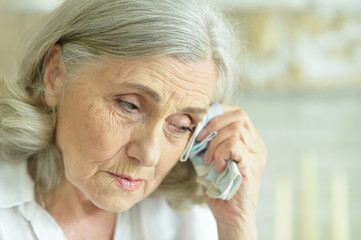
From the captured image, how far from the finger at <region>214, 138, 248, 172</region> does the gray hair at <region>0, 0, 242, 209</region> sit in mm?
169

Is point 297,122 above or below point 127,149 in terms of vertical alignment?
above

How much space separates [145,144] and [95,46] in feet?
0.92

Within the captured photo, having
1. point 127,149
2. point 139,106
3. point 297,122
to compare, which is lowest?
point 127,149

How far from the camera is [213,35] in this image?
48.0 inches

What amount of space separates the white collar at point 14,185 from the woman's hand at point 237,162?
53cm

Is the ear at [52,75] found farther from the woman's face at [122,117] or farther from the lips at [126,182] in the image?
the lips at [126,182]

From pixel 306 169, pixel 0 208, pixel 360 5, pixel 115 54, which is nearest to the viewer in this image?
pixel 115 54

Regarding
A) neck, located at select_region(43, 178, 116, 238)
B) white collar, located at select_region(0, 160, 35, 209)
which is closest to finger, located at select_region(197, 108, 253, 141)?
neck, located at select_region(43, 178, 116, 238)

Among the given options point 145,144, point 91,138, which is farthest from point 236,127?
point 91,138

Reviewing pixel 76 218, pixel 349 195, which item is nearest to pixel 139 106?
pixel 76 218

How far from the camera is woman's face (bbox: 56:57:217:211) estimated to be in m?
1.08

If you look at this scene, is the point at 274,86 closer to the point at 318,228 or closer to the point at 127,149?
the point at 318,228

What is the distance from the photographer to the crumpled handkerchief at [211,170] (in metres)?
1.27

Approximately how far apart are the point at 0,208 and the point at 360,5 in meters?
2.47
